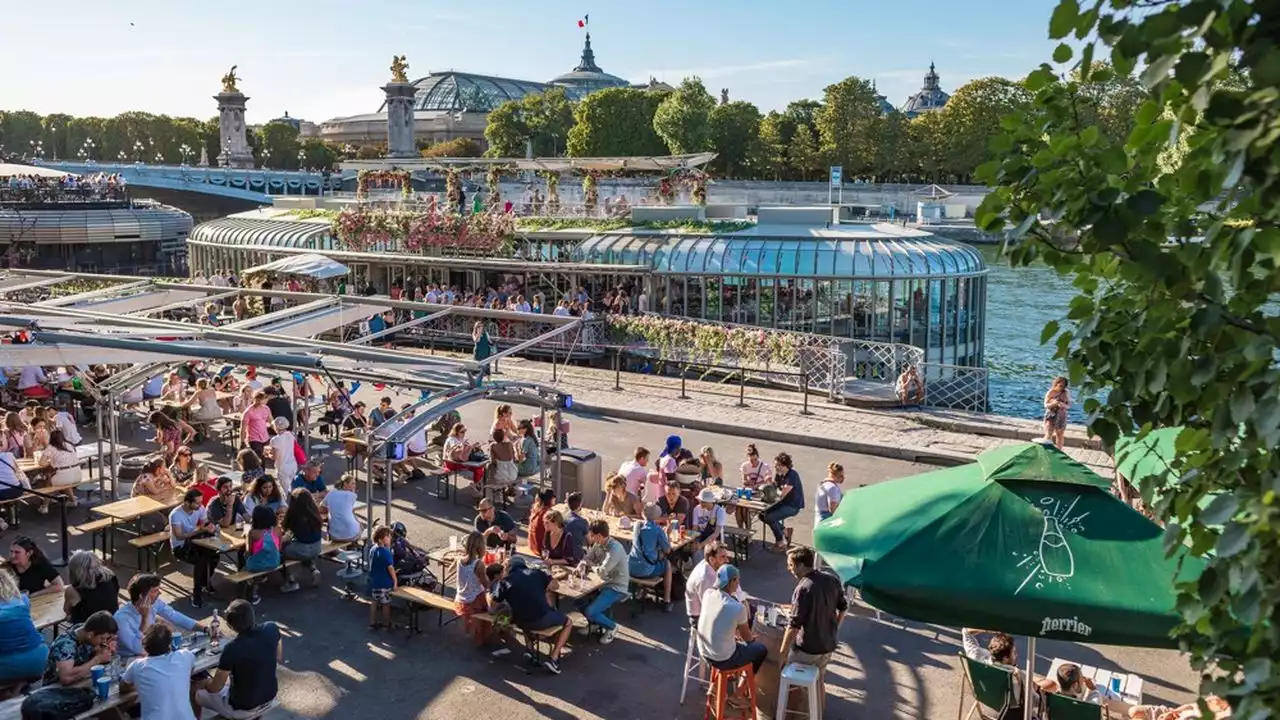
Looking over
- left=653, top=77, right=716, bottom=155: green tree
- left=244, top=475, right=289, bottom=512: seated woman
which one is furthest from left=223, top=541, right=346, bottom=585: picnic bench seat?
left=653, top=77, right=716, bottom=155: green tree

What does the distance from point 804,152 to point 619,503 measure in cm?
9145

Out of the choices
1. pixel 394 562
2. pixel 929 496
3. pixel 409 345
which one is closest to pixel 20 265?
pixel 409 345

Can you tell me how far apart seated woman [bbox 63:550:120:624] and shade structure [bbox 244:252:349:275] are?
21.6 meters

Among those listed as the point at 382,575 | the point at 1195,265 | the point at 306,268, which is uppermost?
the point at 1195,265

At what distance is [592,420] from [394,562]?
427 inches

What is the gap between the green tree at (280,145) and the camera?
155 meters

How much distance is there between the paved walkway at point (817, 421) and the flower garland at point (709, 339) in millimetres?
803

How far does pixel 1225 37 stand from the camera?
123 inches

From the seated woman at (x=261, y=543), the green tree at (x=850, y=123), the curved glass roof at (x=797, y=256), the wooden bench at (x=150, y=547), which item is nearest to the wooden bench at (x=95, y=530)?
the wooden bench at (x=150, y=547)

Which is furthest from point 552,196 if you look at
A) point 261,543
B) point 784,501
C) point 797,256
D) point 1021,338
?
point 261,543

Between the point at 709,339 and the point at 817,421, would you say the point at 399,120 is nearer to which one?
the point at 709,339

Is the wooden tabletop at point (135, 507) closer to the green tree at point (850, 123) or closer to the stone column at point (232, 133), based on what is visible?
the green tree at point (850, 123)

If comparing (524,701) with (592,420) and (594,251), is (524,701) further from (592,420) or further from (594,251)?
(594,251)

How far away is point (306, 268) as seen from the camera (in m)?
32.2
